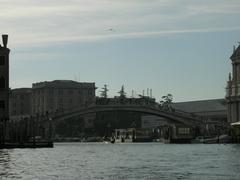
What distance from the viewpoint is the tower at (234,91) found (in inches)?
6708

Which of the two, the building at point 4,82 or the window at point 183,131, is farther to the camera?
the window at point 183,131

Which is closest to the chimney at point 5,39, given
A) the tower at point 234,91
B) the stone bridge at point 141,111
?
the stone bridge at point 141,111

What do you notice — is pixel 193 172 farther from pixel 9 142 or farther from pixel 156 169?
pixel 9 142

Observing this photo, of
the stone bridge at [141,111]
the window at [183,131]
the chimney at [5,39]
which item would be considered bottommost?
the window at [183,131]

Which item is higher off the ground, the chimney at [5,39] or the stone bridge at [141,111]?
the chimney at [5,39]

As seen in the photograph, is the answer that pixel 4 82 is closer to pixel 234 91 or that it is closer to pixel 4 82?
pixel 4 82

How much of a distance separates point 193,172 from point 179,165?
26.3 feet

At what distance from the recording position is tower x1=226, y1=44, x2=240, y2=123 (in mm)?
170375

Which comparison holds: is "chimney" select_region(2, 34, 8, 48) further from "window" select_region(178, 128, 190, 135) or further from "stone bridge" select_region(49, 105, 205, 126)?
"stone bridge" select_region(49, 105, 205, 126)

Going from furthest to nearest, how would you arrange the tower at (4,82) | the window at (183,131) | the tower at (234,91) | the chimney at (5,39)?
the tower at (234,91) → the window at (183,131) → the chimney at (5,39) → the tower at (4,82)

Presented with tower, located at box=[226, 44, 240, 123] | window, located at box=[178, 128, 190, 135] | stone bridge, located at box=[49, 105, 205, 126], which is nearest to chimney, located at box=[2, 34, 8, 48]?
window, located at box=[178, 128, 190, 135]

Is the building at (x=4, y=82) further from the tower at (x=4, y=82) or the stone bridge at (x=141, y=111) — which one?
the stone bridge at (x=141, y=111)

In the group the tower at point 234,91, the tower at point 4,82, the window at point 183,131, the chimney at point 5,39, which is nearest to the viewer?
the tower at point 4,82

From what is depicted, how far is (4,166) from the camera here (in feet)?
195
